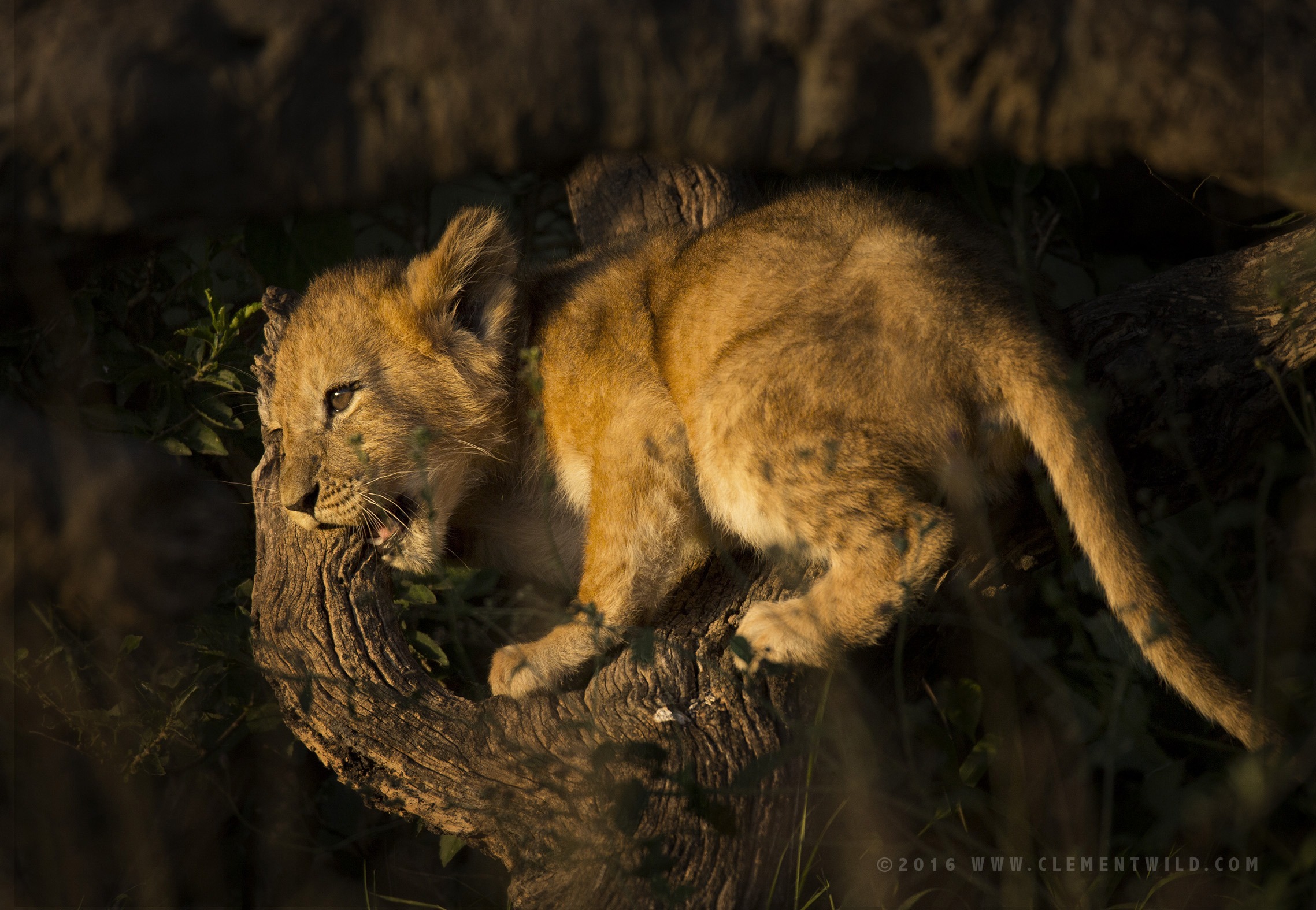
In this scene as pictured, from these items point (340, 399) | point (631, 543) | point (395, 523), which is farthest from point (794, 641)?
point (340, 399)

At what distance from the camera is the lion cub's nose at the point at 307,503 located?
3.14 m

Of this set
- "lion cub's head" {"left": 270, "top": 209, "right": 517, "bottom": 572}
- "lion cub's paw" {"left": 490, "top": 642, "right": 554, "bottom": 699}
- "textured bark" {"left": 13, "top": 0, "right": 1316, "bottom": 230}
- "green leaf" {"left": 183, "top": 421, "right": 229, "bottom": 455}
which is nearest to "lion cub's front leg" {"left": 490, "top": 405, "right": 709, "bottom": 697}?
"lion cub's paw" {"left": 490, "top": 642, "right": 554, "bottom": 699}

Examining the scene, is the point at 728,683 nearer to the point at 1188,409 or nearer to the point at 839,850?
the point at 839,850

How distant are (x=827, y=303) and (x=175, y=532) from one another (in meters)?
1.98

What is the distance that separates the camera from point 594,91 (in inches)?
57.8

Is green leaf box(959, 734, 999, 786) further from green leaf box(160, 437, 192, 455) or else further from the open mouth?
green leaf box(160, 437, 192, 455)

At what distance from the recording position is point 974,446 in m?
2.80

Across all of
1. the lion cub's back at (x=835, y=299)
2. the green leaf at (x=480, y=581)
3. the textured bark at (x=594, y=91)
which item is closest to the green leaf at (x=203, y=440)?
the green leaf at (x=480, y=581)

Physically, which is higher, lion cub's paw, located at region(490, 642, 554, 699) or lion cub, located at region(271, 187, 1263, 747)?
lion cub, located at region(271, 187, 1263, 747)

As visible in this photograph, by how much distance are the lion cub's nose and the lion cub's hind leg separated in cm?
141

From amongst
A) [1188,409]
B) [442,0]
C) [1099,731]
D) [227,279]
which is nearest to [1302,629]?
[1099,731]

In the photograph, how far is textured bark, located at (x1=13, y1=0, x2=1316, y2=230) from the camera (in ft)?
4.37

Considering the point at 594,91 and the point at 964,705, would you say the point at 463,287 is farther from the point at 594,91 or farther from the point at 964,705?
the point at 964,705

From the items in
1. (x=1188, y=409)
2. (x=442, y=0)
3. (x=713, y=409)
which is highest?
(x=442, y=0)
